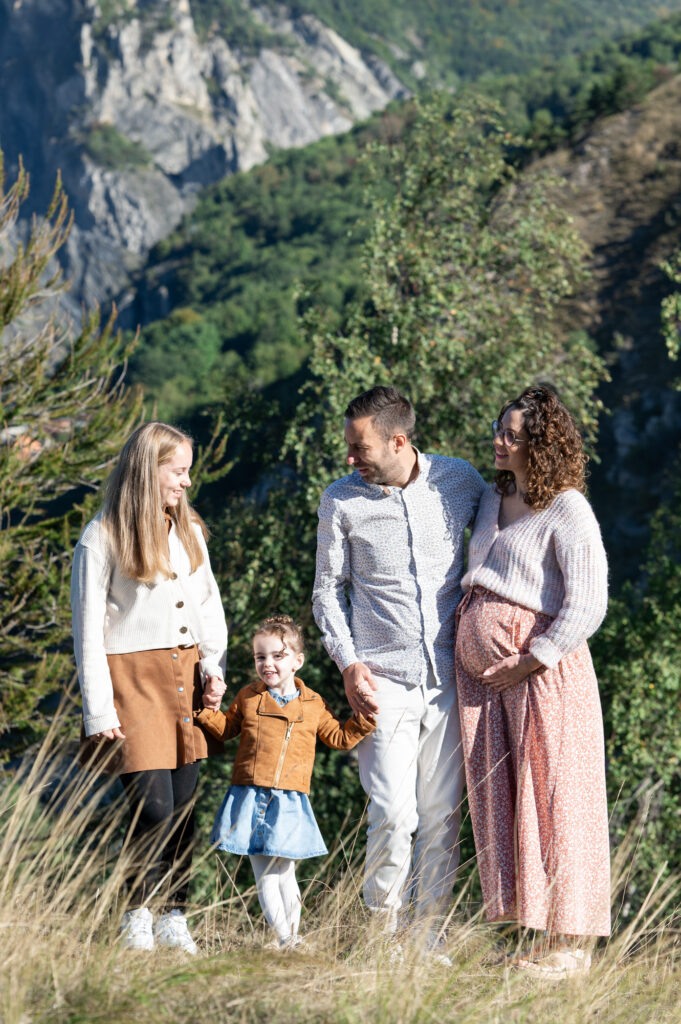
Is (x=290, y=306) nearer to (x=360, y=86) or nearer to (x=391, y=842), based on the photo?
(x=391, y=842)

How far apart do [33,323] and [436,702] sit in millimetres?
7082

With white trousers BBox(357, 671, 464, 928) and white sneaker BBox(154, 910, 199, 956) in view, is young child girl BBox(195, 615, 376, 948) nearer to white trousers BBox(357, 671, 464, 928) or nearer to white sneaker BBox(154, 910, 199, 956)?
white trousers BBox(357, 671, 464, 928)

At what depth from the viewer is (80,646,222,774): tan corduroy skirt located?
3.46 meters

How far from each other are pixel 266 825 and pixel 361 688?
607 millimetres

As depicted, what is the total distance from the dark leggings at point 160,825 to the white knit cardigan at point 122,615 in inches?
10.4

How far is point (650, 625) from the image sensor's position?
10.8 meters

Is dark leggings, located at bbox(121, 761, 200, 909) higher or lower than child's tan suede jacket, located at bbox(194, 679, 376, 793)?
lower

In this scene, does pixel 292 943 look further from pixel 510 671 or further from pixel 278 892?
pixel 510 671

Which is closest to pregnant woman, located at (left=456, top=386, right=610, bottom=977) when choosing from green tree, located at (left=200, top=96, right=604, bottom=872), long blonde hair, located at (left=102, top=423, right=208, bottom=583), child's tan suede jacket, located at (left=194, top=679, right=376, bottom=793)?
child's tan suede jacket, located at (left=194, top=679, right=376, bottom=793)

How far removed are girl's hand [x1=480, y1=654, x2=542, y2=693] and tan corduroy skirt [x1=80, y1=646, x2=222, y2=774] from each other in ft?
3.62

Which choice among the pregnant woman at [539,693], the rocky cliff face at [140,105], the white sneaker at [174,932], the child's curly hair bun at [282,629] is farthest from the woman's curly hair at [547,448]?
the rocky cliff face at [140,105]

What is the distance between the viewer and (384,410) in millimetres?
3645

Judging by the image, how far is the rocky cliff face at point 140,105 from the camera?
124 m

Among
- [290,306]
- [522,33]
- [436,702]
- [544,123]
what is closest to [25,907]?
[436,702]
